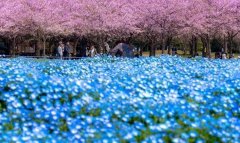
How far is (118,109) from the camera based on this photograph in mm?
5637

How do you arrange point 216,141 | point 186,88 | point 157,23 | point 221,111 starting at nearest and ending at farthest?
point 216,141 → point 221,111 → point 186,88 → point 157,23

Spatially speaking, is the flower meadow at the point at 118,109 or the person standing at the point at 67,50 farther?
the person standing at the point at 67,50

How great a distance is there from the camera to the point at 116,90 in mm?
6914

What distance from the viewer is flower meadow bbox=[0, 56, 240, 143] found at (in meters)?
4.59

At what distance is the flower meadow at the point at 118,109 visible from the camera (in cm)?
459

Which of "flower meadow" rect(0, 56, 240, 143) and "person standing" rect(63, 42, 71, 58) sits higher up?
"person standing" rect(63, 42, 71, 58)

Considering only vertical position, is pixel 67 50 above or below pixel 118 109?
above

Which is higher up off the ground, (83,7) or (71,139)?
(83,7)

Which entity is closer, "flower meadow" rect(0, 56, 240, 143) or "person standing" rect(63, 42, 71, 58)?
"flower meadow" rect(0, 56, 240, 143)

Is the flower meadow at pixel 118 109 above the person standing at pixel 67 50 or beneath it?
beneath

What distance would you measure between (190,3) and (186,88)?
2564 cm

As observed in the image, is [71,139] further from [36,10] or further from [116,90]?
[36,10]

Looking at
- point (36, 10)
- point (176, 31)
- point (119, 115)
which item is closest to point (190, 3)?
point (176, 31)

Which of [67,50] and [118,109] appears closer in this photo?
[118,109]
